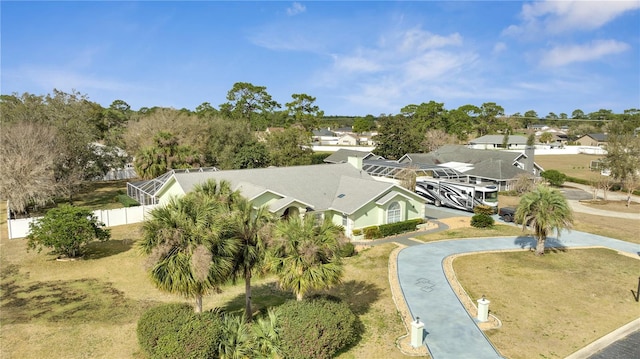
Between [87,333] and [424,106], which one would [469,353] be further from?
[424,106]

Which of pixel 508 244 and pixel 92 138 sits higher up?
pixel 92 138

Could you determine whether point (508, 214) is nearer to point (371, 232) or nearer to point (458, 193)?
point (458, 193)

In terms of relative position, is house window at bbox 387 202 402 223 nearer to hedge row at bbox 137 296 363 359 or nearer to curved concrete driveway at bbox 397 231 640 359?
curved concrete driveway at bbox 397 231 640 359

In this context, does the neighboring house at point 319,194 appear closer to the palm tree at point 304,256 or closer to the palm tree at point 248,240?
the palm tree at point 248,240

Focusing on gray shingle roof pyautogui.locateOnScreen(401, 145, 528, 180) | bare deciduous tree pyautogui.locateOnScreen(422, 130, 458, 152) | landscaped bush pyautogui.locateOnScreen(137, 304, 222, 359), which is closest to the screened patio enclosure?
landscaped bush pyautogui.locateOnScreen(137, 304, 222, 359)

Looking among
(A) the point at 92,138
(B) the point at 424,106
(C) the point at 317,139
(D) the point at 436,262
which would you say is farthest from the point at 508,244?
(C) the point at 317,139

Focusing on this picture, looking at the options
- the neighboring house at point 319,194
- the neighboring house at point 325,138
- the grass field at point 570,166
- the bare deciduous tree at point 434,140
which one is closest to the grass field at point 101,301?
the neighboring house at point 319,194

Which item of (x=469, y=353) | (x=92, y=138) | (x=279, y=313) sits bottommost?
(x=469, y=353)
